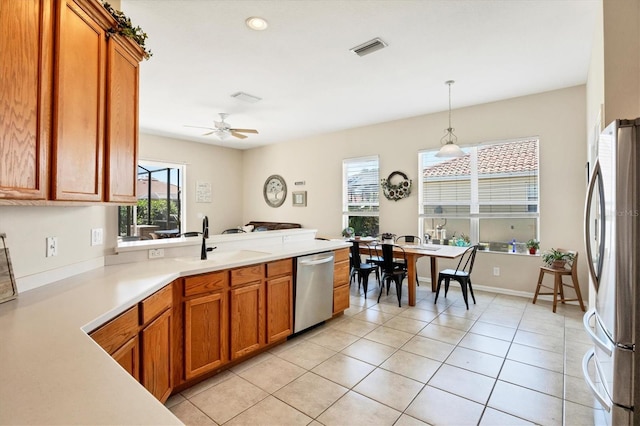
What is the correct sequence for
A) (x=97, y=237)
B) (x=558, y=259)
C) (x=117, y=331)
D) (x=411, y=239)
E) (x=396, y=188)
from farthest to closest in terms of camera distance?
(x=396, y=188), (x=411, y=239), (x=558, y=259), (x=97, y=237), (x=117, y=331)

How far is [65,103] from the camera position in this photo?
154 centimetres

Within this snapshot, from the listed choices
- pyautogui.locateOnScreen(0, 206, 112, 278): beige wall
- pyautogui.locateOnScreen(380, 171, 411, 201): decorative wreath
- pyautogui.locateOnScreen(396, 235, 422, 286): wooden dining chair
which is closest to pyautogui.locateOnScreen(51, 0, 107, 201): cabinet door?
pyautogui.locateOnScreen(0, 206, 112, 278): beige wall

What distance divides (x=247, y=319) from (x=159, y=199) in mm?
5611

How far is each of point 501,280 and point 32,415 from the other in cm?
525

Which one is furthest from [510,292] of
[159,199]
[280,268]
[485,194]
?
[159,199]

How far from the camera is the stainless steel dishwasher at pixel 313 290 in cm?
309

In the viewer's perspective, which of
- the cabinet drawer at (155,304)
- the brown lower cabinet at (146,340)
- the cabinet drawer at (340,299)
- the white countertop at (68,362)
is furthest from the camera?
the cabinet drawer at (340,299)

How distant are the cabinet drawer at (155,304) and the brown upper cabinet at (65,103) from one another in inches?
25.8

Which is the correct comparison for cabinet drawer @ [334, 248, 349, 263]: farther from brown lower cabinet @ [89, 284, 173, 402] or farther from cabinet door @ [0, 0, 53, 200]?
cabinet door @ [0, 0, 53, 200]

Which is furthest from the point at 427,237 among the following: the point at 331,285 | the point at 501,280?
the point at 331,285

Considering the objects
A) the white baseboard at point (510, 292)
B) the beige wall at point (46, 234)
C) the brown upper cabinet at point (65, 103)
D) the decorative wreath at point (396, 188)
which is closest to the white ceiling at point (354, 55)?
the brown upper cabinet at point (65, 103)

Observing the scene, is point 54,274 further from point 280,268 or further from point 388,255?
point 388,255

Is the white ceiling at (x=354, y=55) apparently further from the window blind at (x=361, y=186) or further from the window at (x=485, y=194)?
the window blind at (x=361, y=186)

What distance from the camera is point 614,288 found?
1.53 metres
